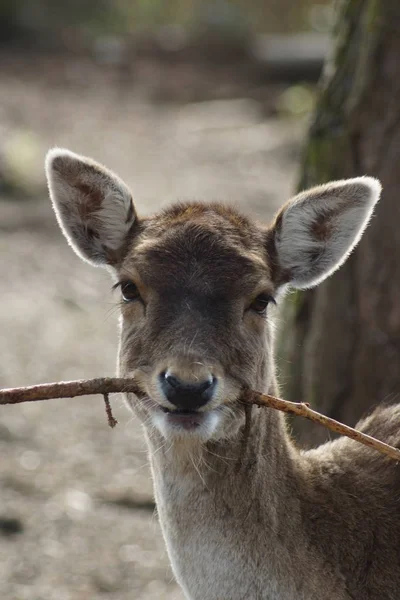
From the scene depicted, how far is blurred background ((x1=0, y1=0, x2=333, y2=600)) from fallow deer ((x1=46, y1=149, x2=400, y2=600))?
77cm

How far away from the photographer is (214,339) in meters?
4.43

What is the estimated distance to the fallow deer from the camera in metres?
4.50

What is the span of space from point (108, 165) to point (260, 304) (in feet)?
40.9

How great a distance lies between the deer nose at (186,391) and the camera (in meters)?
4.13

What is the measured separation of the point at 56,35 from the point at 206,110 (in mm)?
5806

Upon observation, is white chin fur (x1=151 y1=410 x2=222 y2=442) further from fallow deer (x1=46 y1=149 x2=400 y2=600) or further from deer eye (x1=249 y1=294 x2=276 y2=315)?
deer eye (x1=249 y1=294 x2=276 y2=315)

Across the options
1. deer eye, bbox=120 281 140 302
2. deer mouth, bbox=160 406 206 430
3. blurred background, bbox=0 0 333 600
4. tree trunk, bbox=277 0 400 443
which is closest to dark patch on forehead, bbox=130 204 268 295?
deer eye, bbox=120 281 140 302

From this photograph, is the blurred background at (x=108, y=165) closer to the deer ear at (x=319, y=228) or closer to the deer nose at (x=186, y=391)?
the deer ear at (x=319, y=228)

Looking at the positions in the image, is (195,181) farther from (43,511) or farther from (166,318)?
(166,318)

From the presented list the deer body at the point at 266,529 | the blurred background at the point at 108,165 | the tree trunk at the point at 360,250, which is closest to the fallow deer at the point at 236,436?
the deer body at the point at 266,529


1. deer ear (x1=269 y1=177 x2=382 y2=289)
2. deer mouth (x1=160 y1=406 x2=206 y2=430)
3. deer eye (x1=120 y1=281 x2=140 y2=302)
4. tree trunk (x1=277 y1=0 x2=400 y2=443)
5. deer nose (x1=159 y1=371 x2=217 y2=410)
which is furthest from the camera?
tree trunk (x1=277 y1=0 x2=400 y2=443)

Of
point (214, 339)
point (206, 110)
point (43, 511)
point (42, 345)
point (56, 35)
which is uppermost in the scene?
point (56, 35)

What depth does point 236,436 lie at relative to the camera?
4.69 m

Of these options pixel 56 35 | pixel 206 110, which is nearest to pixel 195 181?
pixel 206 110
